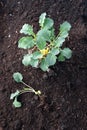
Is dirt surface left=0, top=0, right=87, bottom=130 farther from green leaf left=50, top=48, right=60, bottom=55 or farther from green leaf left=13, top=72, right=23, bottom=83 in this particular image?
green leaf left=50, top=48, right=60, bottom=55

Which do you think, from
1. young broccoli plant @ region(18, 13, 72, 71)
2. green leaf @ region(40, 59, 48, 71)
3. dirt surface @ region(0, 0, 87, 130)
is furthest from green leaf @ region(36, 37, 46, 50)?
dirt surface @ region(0, 0, 87, 130)

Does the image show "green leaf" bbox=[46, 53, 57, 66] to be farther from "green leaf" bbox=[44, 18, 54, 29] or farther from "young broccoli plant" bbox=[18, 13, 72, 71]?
"green leaf" bbox=[44, 18, 54, 29]

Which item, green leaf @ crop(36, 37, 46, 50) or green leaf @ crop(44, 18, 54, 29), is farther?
green leaf @ crop(44, 18, 54, 29)

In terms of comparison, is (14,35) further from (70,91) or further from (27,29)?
(70,91)

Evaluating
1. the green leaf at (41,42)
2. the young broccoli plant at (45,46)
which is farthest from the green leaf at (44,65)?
the green leaf at (41,42)

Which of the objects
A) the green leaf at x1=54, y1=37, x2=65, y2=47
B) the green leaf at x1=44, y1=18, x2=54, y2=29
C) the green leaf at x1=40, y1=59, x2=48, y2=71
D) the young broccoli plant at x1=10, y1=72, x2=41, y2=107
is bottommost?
the young broccoli plant at x1=10, y1=72, x2=41, y2=107

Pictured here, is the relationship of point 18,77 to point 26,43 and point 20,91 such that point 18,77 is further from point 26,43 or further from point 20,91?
point 26,43

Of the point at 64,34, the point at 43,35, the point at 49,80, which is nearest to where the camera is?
the point at 43,35

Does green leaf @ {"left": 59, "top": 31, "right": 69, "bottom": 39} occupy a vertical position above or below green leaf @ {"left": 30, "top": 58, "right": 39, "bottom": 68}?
above

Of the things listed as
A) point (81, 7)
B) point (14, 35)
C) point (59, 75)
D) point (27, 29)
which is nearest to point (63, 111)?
point (59, 75)

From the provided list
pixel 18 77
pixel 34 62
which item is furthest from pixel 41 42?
pixel 18 77
